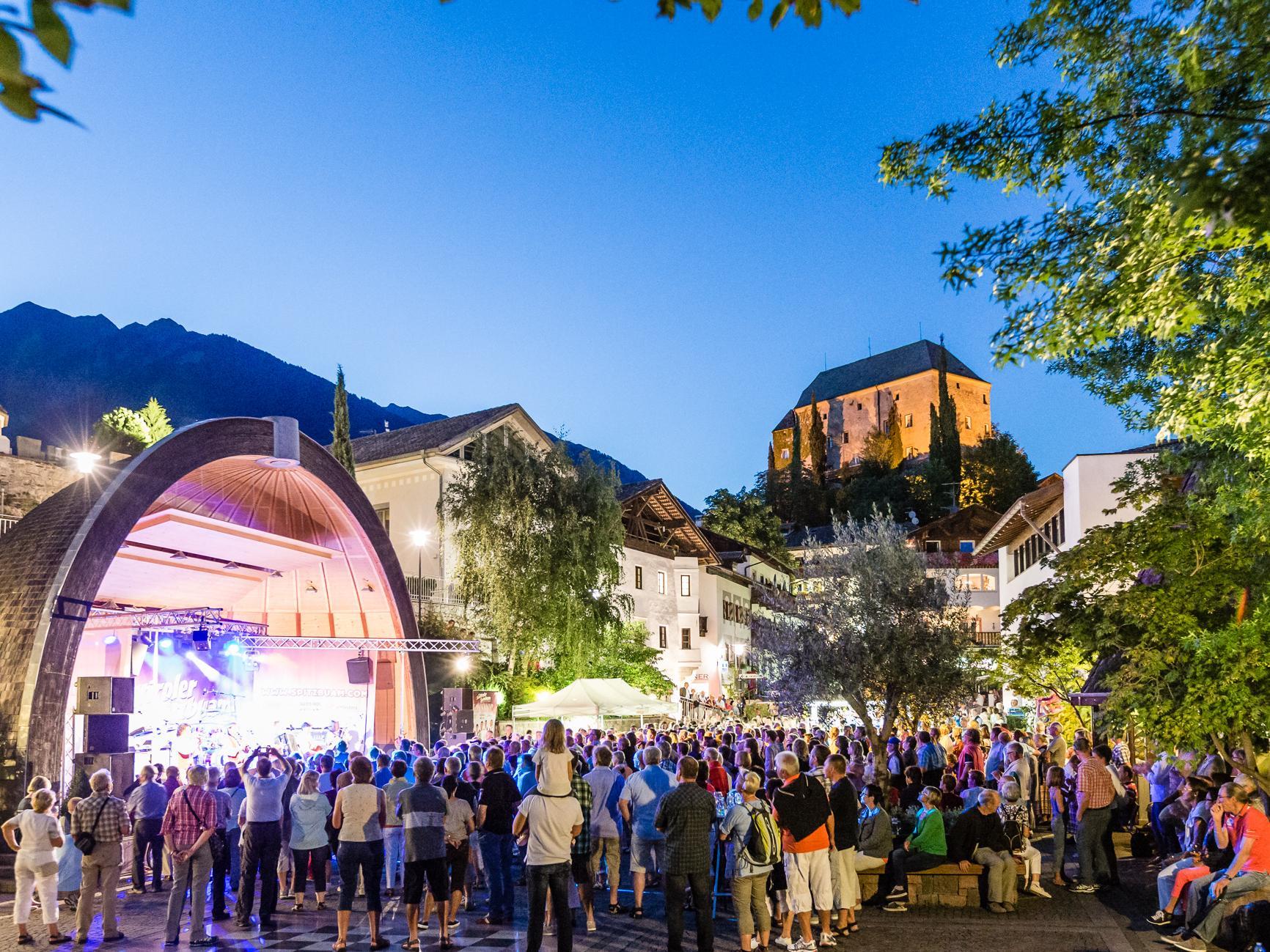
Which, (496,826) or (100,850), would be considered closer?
(100,850)

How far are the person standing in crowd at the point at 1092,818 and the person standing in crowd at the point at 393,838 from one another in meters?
7.45

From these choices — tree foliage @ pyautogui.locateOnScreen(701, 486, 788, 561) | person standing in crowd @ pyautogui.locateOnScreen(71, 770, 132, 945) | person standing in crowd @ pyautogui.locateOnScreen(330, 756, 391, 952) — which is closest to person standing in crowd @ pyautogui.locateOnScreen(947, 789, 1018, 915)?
person standing in crowd @ pyautogui.locateOnScreen(330, 756, 391, 952)

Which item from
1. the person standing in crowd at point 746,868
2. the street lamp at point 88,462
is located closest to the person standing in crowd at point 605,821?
the person standing in crowd at point 746,868

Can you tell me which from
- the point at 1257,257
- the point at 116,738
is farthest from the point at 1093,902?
the point at 116,738

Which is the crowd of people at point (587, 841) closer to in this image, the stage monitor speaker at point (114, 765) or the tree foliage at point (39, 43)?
the stage monitor speaker at point (114, 765)

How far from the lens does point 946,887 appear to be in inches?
438

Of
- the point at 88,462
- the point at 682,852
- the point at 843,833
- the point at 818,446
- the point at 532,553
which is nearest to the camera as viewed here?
the point at 682,852

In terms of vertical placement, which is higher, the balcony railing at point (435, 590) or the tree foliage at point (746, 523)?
the tree foliage at point (746, 523)

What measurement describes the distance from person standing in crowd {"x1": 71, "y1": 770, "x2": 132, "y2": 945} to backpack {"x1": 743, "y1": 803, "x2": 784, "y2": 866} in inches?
229

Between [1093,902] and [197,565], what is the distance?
18419 millimetres

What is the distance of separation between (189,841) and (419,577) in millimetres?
23877

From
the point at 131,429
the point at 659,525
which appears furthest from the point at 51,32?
the point at 131,429

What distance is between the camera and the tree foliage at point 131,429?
46.0 meters

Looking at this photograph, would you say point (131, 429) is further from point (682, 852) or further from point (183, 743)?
point (682, 852)
